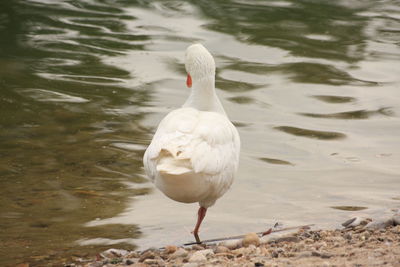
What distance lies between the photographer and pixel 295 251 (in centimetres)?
636

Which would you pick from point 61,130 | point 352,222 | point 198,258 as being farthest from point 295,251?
point 61,130

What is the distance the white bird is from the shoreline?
519 millimetres

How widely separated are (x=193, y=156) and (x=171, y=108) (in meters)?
6.27

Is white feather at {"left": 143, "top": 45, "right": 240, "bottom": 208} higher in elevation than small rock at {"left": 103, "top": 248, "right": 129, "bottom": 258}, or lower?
higher

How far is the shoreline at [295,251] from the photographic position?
5.79 meters

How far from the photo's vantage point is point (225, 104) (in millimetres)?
13188

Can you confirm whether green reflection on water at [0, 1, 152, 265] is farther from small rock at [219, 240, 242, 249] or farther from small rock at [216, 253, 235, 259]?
small rock at [216, 253, 235, 259]

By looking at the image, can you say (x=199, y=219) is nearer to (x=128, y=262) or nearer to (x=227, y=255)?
(x=128, y=262)

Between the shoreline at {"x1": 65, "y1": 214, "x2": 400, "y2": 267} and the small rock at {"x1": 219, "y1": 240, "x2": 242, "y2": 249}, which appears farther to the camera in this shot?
the small rock at {"x1": 219, "y1": 240, "x2": 242, "y2": 249}

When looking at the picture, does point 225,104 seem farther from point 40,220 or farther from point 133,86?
point 40,220

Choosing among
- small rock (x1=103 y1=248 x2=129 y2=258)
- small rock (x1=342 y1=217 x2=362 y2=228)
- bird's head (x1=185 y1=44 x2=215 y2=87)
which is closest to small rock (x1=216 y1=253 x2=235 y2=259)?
small rock (x1=103 y1=248 x2=129 y2=258)

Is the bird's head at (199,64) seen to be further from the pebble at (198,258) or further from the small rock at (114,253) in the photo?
the pebble at (198,258)

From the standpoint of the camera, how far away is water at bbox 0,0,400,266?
883cm

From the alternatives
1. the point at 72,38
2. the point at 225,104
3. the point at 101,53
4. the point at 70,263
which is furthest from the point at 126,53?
the point at 70,263
